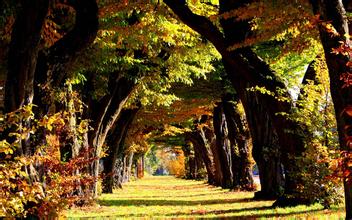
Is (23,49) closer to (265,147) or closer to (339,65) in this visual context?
(339,65)

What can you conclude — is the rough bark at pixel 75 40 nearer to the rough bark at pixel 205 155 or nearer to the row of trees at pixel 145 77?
the row of trees at pixel 145 77

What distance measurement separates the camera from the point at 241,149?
26.4 metres

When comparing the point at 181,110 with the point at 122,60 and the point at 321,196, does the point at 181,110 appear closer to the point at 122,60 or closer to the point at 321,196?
the point at 122,60

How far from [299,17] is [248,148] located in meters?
16.0

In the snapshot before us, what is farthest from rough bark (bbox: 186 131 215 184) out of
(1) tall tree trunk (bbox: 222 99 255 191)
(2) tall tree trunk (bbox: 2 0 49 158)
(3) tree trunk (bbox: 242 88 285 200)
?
(2) tall tree trunk (bbox: 2 0 49 158)

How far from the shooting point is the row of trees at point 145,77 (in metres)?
7.98

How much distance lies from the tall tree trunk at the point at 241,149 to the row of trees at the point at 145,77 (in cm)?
547

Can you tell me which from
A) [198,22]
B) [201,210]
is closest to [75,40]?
[198,22]

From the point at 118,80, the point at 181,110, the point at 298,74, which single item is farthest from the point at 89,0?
the point at 181,110

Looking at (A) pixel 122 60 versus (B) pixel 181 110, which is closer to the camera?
(A) pixel 122 60

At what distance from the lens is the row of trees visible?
26.2 ft

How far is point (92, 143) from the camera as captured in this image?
754 inches

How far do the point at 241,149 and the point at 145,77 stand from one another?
9543mm

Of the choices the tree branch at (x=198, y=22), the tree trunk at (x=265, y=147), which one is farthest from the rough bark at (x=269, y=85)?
the tree trunk at (x=265, y=147)
